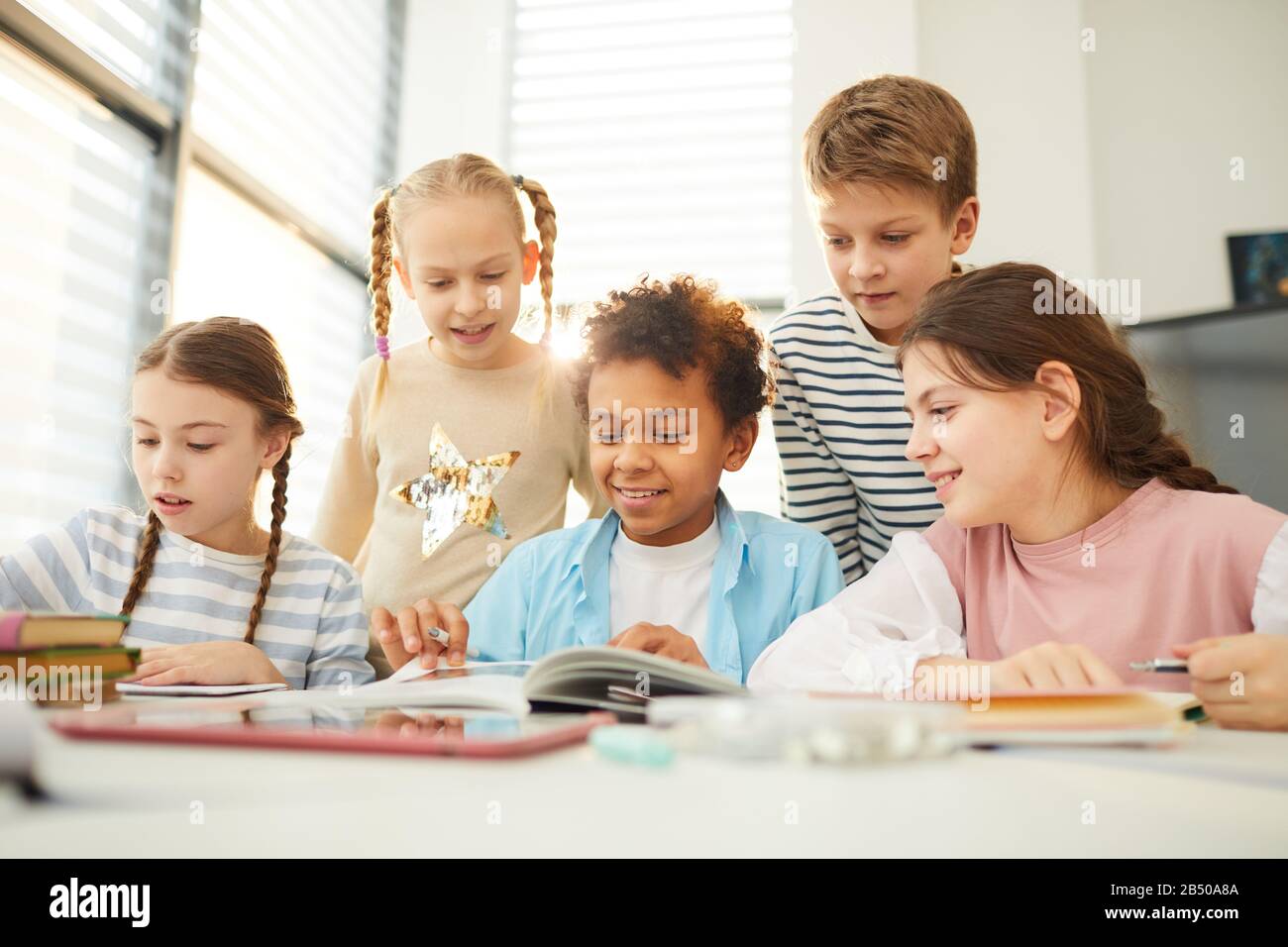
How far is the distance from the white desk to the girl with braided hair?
32.3 inches

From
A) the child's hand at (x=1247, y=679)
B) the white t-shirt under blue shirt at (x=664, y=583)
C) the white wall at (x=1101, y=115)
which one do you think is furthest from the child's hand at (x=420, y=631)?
the white wall at (x=1101, y=115)

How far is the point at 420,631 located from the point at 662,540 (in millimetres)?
383

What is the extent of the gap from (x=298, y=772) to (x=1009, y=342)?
0.87 meters

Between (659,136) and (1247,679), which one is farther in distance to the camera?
(659,136)

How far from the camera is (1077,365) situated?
106cm

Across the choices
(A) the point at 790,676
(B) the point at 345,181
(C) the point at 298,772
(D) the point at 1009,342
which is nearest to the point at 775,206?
(B) the point at 345,181

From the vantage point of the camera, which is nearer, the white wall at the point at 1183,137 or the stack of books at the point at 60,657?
the stack of books at the point at 60,657

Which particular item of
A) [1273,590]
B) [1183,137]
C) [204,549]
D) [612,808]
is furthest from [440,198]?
[1183,137]

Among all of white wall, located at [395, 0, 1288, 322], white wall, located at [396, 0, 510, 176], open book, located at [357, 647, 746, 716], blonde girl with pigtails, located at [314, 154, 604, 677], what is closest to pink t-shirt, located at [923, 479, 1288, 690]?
open book, located at [357, 647, 746, 716]

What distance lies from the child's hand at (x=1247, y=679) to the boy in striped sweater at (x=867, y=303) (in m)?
0.75

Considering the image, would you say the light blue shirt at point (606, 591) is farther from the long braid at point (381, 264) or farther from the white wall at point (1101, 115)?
the white wall at point (1101, 115)

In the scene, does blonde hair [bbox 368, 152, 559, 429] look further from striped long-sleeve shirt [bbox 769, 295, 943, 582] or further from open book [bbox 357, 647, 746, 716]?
open book [bbox 357, 647, 746, 716]

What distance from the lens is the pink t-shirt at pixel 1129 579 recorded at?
3.05ft

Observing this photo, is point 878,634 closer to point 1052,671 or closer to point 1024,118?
point 1052,671
